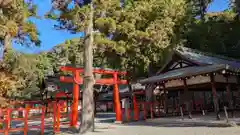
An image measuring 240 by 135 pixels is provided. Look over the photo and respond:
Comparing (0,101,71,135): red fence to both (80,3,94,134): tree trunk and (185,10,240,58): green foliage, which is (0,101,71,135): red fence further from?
→ (185,10,240,58): green foliage

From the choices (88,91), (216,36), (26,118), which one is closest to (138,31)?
(88,91)

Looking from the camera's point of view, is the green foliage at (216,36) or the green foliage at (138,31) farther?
the green foliage at (216,36)

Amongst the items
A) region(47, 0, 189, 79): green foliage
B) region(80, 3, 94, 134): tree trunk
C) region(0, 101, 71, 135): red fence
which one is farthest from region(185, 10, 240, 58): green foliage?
region(0, 101, 71, 135): red fence

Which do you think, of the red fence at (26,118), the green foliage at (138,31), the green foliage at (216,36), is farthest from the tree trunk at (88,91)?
the green foliage at (216,36)

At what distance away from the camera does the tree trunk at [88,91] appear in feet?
35.8

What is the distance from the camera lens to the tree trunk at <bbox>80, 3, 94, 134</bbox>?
1091 centimetres

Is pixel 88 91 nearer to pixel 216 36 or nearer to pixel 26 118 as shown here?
pixel 26 118

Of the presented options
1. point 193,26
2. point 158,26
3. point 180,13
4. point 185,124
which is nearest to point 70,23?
point 158,26

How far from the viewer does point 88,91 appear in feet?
36.7

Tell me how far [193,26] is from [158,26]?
10.3m

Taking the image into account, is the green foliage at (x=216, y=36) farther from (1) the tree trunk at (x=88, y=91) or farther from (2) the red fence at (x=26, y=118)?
(2) the red fence at (x=26, y=118)

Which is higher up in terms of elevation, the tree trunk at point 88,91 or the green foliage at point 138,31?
the green foliage at point 138,31

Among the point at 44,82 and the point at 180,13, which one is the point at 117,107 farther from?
the point at 44,82

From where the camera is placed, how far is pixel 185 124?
471 inches
